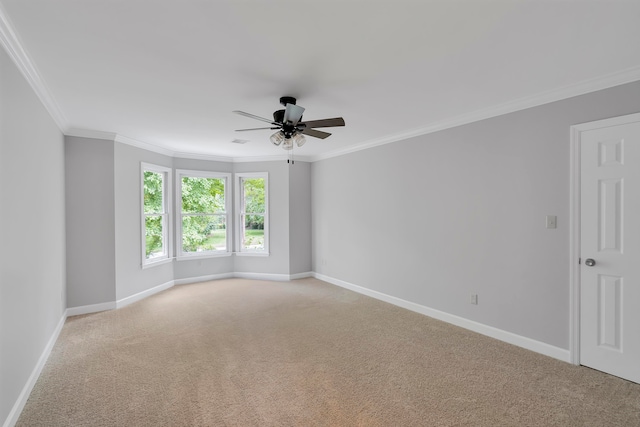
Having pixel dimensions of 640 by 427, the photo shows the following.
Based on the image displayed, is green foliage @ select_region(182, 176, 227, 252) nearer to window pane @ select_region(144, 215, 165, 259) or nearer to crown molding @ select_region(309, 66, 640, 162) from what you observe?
window pane @ select_region(144, 215, 165, 259)

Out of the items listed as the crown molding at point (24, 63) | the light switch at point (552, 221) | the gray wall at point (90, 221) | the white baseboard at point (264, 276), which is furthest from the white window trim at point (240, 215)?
the light switch at point (552, 221)

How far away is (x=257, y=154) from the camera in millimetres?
6219

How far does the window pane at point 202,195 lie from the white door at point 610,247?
230 inches

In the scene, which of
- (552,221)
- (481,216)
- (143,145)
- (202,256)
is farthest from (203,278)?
(552,221)

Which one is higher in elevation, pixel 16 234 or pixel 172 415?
pixel 16 234

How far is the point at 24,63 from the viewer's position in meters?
2.29

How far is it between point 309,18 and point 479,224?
9.79 feet

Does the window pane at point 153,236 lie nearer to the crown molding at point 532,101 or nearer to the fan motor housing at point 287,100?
the fan motor housing at point 287,100

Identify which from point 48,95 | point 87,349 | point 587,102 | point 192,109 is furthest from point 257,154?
point 587,102

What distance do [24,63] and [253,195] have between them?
448cm

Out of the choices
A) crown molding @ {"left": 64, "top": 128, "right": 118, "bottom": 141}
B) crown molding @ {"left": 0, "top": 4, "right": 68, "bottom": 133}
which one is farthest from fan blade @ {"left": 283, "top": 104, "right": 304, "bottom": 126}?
crown molding @ {"left": 64, "top": 128, "right": 118, "bottom": 141}

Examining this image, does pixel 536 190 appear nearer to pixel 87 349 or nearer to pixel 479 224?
pixel 479 224

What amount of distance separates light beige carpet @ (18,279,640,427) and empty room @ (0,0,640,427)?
23 mm

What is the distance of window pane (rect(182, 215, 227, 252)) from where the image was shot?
614cm
